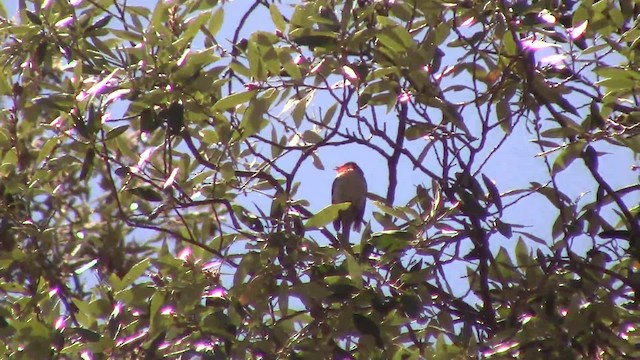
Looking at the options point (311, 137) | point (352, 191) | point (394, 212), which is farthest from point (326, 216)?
point (352, 191)

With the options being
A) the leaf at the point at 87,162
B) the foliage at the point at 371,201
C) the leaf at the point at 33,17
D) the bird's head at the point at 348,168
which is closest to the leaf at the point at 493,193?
the foliage at the point at 371,201

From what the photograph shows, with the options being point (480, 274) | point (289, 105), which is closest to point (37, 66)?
point (289, 105)

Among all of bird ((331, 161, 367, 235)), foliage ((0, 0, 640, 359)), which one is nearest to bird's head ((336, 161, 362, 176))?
bird ((331, 161, 367, 235))

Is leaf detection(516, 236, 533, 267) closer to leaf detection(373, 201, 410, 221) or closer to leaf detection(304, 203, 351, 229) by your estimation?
leaf detection(373, 201, 410, 221)

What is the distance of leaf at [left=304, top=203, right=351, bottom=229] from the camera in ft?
7.95

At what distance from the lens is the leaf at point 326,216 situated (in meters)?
2.42

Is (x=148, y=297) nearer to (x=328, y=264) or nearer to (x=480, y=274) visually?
(x=328, y=264)

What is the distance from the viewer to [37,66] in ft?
9.09

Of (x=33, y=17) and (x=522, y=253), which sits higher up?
(x=33, y=17)

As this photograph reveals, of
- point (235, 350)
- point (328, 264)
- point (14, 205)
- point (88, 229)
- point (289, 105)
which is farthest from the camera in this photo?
point (88, 229)

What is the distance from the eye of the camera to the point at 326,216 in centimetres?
243

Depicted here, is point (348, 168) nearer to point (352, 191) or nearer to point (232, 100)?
point (352, 191)

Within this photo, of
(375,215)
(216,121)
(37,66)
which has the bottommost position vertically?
(375,215)

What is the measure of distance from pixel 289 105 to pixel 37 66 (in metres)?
0.70
